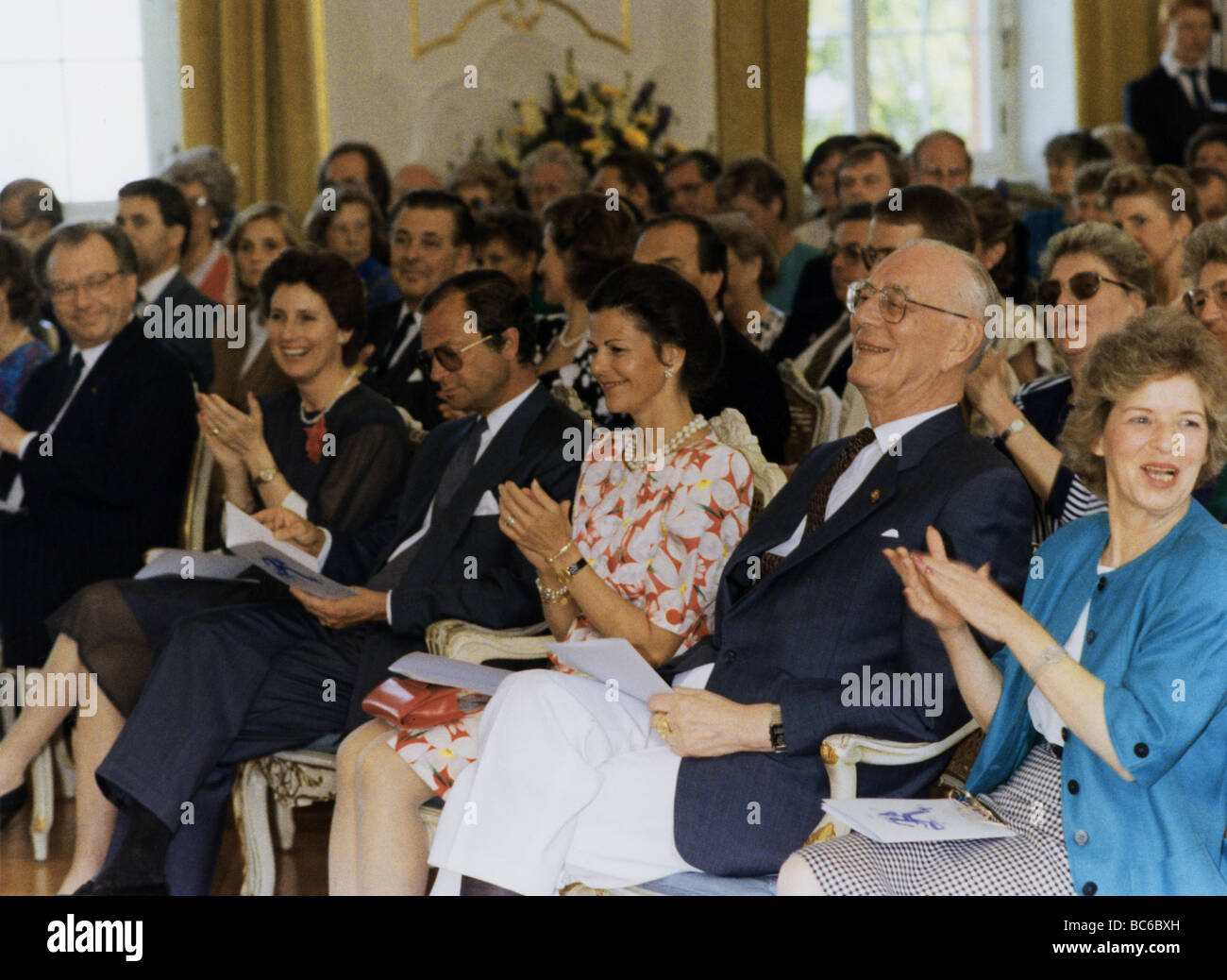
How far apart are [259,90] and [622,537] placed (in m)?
5.71

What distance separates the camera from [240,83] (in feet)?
25.9

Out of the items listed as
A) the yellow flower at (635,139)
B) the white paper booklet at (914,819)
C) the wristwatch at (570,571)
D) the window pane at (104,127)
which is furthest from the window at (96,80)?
the white paper booklet at (914,819)

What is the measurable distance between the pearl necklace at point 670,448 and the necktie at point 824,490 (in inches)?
13.9

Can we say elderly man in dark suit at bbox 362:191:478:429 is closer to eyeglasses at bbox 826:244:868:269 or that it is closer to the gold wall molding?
eyeglasses at bbox 826:244:868:269

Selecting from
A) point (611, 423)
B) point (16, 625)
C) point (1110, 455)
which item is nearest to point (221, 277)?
point (16, 625)

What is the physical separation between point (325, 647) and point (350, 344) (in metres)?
0.87

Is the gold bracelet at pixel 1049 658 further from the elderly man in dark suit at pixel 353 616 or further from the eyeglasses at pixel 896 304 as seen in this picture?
the elderly man in dark suit at pixel 353 616

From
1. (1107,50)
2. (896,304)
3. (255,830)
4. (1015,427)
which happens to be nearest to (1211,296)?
(1015,427)

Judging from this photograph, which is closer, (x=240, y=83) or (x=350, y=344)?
(x=350, y=344)

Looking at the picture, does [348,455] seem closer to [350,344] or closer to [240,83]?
[350,344]

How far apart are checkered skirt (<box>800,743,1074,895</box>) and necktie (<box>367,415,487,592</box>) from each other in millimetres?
1471

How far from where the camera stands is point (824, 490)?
269cm

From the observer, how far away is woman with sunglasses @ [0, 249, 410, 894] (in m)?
3.43

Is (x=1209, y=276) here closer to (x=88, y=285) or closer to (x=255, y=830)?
(x=255, y=830)
